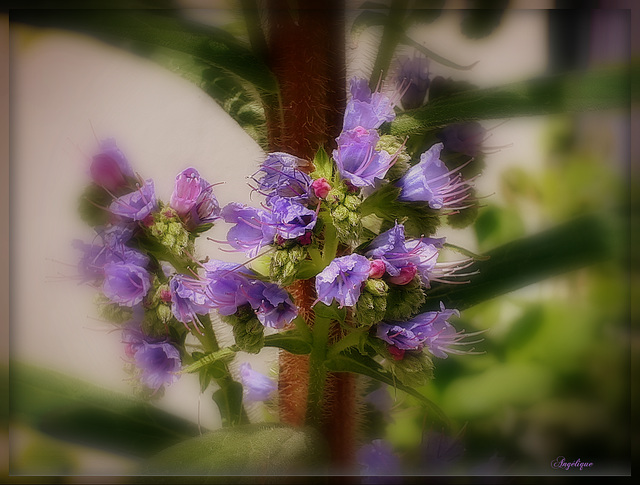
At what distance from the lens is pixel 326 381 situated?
0.78m

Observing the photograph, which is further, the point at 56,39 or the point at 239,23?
the point at 56,39

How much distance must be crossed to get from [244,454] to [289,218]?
0.31 m

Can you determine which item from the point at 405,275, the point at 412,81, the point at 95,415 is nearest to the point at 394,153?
the point at 405,275

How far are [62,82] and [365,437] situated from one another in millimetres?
863

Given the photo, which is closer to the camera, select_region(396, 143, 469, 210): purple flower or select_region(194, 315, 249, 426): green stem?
select_region(396, 143, 469, 210): purple flower

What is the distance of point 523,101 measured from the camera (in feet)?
2.44

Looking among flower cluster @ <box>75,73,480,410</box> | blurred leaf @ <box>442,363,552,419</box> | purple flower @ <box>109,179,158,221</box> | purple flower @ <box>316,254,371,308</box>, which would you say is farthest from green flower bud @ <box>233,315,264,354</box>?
blurred leaf @ <box>442,363,552,419</box>

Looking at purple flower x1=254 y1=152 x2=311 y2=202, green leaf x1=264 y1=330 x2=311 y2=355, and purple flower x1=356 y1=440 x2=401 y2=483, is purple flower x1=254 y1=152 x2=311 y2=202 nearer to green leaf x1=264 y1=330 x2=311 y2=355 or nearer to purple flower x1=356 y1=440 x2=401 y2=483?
green leaf x1=264 y1=330 x2=311 y2=355

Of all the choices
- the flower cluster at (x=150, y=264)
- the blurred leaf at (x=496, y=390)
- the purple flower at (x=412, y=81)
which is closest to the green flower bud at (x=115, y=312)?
the flower cluster at (x=150, y=264)

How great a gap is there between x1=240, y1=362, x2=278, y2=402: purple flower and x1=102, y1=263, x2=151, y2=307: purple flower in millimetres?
293

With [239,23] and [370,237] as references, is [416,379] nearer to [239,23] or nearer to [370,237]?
[370,237]

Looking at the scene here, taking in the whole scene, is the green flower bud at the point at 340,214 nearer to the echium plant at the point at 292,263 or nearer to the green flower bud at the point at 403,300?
the echium plant at the point at 292,263

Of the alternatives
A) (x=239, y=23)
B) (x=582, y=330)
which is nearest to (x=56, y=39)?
(x=239, y=23)

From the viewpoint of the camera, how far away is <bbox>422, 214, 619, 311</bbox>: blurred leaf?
0.82 m
